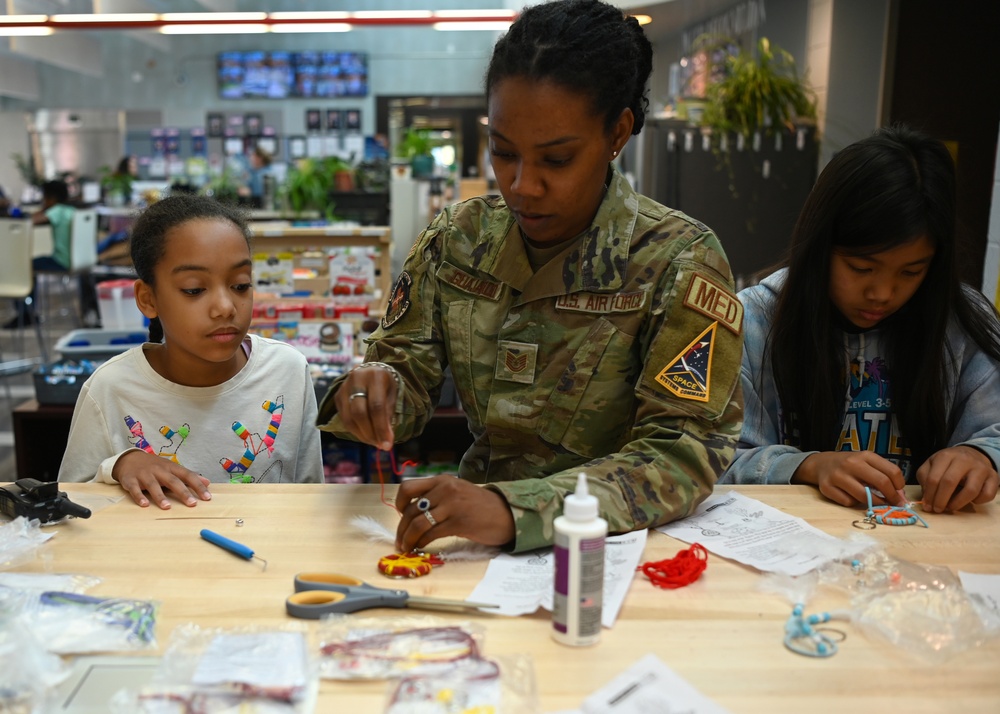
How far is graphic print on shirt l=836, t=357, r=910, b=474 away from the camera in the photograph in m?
1.61

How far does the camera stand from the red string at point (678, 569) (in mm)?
1057

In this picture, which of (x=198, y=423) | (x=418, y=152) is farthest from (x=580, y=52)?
(x=418, y=152)

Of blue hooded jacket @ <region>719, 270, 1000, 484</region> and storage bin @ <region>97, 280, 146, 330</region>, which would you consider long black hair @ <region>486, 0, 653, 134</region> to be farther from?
storage bin @ <region>97, 280, 146, 330</region>

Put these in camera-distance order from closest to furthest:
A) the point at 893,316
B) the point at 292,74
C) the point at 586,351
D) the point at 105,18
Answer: the point at 586,351 < the point at 893,316 < the point at 105,18 < the point at 292,74

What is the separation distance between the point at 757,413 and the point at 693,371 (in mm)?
411

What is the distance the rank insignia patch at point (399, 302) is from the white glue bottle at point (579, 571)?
68 centimetres

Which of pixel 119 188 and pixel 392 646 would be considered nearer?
pixel 392 646

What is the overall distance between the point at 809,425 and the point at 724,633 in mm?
756

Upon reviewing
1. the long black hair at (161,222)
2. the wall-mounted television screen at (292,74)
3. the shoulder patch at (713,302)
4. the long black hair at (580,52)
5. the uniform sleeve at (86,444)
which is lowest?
the uniform sleeve at (86,444)

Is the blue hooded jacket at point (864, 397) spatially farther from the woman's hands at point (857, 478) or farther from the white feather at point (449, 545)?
the white feather at point (449, 545)

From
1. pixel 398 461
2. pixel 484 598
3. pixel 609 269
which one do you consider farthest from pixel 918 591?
pixel 398 461

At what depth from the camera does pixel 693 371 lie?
4.17 ft

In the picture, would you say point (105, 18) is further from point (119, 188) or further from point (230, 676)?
point (230, 676)

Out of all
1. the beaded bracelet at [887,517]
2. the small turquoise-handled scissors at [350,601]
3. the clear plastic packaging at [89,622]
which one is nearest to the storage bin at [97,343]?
the clear plastic packaging at [89,622]
